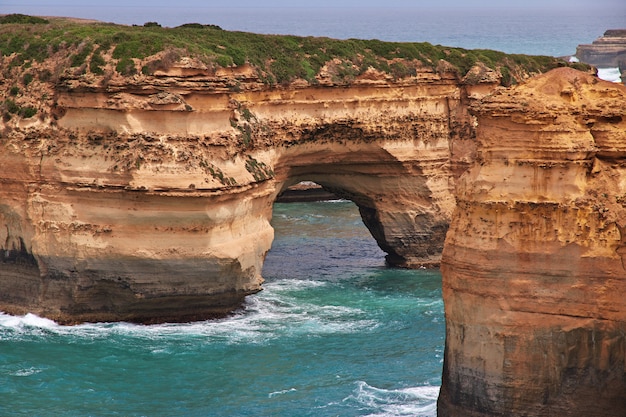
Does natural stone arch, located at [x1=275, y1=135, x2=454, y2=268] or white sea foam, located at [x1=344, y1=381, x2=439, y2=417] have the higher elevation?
natural stone arch, located at [x1=275, y1=135, x2=454, y2=268]

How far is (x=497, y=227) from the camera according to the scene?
29516mm

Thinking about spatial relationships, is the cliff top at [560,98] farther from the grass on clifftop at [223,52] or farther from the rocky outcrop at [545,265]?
the grass on clifftop at [223,52]

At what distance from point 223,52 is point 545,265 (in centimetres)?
1947

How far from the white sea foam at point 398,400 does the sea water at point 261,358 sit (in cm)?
4

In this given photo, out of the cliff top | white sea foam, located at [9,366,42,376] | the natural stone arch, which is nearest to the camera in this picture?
the cliff top

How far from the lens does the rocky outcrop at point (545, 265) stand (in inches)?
1148

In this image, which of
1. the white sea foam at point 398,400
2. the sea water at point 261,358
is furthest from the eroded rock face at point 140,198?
the white sea foam at point 398,400

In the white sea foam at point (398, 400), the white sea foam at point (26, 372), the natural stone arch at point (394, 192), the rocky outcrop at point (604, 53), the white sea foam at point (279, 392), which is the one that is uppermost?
the rocky outcrop at point (604, 53)

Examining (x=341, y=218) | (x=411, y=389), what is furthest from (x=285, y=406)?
(x=341, y=218)

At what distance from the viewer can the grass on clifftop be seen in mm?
44406

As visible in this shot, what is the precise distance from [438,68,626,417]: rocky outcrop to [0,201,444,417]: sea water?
5568mm

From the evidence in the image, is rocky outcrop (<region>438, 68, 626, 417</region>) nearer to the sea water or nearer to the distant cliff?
the sea water

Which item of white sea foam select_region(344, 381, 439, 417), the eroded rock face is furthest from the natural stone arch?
white sea foam select_region(344, 381, 439, 417)

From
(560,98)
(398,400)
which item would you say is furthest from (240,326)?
(560,98)
